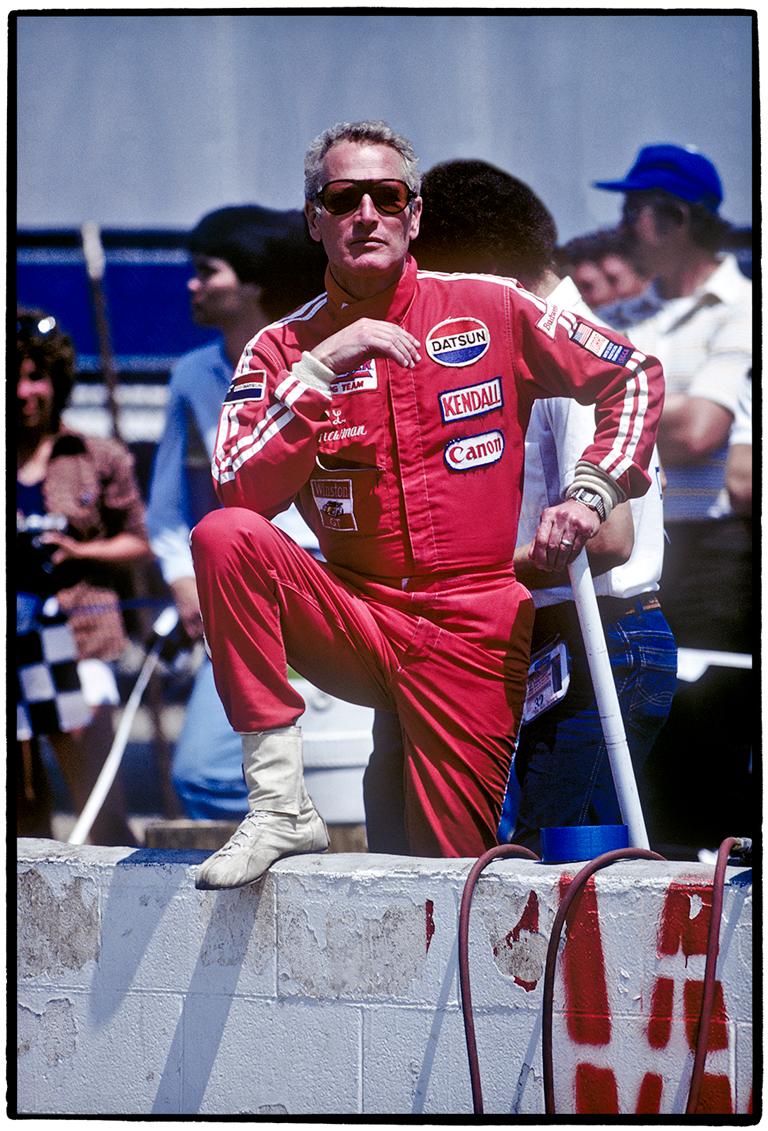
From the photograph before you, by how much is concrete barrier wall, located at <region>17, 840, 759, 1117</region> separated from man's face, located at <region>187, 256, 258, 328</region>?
57.3 inches

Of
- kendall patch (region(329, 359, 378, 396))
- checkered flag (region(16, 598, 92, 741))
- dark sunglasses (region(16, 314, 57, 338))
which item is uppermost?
dark sunglasses (region(16, 314, 57, 338))

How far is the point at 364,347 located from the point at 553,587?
0.77 metres

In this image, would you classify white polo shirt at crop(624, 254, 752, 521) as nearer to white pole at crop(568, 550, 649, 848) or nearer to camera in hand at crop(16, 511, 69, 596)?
white pole at crop(568, 550, 649, 848)

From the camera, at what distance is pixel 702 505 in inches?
136

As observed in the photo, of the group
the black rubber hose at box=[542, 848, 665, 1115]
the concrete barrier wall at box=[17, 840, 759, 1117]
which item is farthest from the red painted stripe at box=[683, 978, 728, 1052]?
the black rubber hose at box=[542, 848, 665, 1115]

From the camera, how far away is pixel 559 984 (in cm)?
278

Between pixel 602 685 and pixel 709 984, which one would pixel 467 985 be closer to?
pixel 709 984

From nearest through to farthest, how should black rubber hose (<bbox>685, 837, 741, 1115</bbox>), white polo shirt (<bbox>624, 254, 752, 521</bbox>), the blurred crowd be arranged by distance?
1. black rubber hose (<bbox>685, 837, 741, 1115</bbox>)
2. the blurred crowd
3. white polo shirt (<bbox>624, 254, 752, 521</bbox>)

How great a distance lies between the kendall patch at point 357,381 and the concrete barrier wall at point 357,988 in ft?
3.66

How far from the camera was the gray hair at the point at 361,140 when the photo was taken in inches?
127

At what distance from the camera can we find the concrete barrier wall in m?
2.77

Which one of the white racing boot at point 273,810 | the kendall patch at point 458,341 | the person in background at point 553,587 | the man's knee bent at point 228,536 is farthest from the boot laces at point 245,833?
the kendall patch at point 458,341

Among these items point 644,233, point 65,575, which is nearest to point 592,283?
point 644,233

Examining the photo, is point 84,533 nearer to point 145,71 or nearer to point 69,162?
point 69,162
